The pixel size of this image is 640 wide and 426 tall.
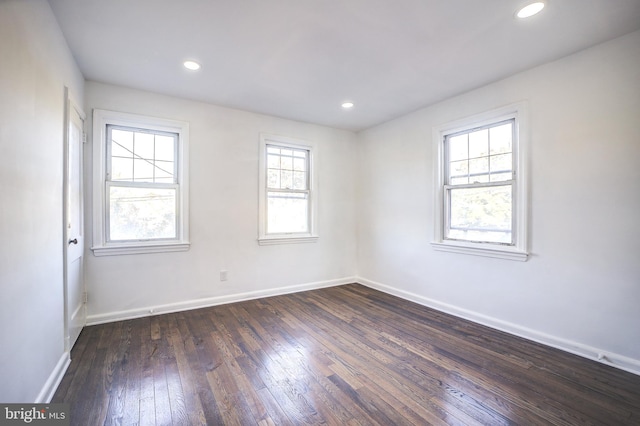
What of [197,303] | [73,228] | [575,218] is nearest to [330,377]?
[197,303]

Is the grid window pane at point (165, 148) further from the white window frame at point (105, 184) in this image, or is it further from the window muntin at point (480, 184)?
the window muntin at point (480, 184)

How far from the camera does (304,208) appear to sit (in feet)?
15.0

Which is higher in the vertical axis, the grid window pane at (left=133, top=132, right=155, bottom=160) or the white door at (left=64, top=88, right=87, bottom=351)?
the grid window pane at (left=133, top=132, right=155, bottom=160)

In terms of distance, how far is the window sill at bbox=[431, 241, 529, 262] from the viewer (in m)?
2.83

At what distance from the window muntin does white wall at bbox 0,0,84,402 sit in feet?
12.6

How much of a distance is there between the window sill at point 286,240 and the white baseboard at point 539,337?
1620 mm

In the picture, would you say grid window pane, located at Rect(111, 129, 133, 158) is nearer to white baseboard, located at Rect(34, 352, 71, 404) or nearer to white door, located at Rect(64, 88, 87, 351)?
white door, located at Rect(64, 88, 87, 351)

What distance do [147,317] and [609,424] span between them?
407 centimetres

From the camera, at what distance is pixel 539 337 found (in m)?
2.68

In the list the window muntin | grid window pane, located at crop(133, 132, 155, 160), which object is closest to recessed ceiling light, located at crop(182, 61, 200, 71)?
grid window pane, located at crop(133, 132, 155, 160)

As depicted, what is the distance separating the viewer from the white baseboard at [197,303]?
3134 millimetres

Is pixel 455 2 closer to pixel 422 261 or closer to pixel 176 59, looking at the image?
pixel 176 59

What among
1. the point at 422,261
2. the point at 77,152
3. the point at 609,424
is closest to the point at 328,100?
the point at 422,261

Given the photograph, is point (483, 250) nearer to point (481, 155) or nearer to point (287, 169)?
point (481, 155)
